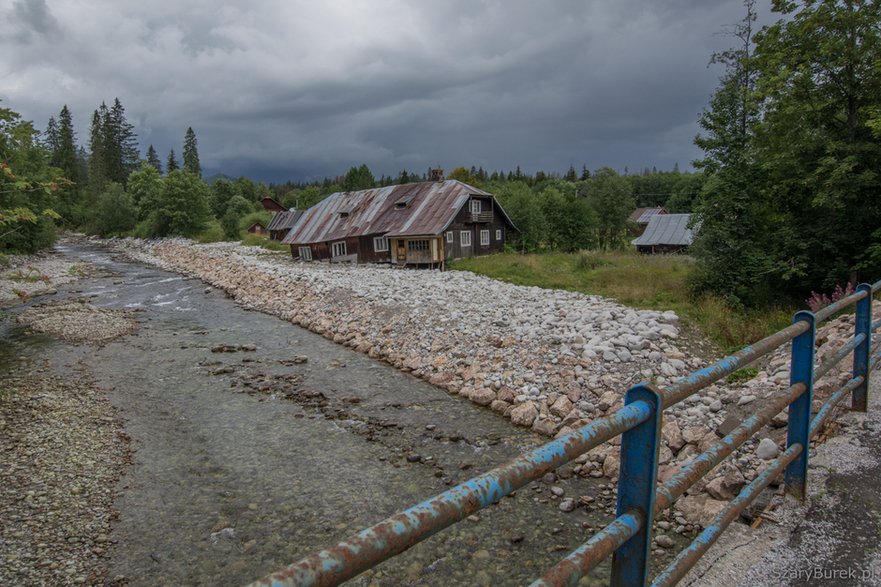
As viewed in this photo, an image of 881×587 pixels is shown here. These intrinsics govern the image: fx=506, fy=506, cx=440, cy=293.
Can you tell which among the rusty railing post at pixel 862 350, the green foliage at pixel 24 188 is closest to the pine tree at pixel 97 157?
the green foliage at pixel 24 188

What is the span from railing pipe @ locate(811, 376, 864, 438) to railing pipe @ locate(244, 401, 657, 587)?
3083 millimetres

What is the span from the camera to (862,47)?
15500mm

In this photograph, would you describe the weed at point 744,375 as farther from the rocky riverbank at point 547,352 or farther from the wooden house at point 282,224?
the wooden house at point 282,224

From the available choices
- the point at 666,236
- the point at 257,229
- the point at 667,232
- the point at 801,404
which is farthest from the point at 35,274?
the point at 667,232

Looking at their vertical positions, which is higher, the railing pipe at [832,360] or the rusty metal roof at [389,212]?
the rusty metal roof at [389,212]

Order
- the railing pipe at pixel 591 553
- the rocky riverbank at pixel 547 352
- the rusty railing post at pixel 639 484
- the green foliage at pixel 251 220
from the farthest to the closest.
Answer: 1. the green foliage at pixel 251 220
2. the rocky riverbank at pixel 547 352
3. the rusty railing post at pixel 639 484
4. the railing pipe at pixel 591 553

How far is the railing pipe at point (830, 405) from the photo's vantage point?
4105 mm

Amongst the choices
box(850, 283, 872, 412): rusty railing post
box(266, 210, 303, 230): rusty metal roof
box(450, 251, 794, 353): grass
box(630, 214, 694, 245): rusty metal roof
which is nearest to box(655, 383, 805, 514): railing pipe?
box(850, 283, 872, 412): rusty railing post

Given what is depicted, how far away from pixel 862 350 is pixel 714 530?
3.79 meters

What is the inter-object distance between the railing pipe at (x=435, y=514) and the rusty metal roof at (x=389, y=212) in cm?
3210

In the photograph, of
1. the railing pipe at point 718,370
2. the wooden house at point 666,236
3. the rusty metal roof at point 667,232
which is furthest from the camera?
the rusty metal roof at point 667,232

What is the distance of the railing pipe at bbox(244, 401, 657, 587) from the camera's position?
1.18m

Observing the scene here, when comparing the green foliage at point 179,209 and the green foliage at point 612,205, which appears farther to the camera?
the green foliage at point 179,209

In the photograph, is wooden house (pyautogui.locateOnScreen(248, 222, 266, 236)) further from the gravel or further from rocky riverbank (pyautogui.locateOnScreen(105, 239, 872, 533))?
the gravel
